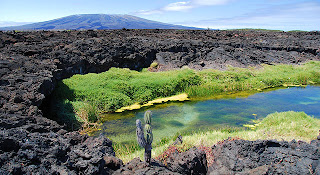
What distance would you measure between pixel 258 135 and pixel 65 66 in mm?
15205

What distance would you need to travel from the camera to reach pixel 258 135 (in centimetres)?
1066

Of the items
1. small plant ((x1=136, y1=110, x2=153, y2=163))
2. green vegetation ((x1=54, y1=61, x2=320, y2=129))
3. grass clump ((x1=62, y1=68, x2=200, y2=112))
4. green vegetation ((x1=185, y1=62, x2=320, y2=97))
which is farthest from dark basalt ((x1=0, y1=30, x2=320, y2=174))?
green vegetation ((x1=185, y1=62, x2=320, y2=97))

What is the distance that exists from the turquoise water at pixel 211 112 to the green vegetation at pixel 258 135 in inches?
66.7

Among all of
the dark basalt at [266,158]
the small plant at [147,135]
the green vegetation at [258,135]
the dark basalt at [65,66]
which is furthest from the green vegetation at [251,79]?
the small plant at [147,135]

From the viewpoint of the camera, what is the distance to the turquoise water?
13852mm

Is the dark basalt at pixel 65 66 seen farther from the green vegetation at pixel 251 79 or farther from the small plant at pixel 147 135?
the green vegetation at pixel 251 79

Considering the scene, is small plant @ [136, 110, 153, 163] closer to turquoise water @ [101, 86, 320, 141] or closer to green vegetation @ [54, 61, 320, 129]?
turquoise water @ [101, 86, 320, 141]

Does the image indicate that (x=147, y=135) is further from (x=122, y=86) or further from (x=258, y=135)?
(x=122, y=86)

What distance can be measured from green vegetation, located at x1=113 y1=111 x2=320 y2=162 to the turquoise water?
5.56 ft

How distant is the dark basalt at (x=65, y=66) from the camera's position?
17.8 ft

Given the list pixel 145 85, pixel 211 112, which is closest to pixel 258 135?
pixel 211 112

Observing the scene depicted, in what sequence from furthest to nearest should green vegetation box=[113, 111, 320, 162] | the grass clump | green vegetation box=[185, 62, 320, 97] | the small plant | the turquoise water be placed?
green vegetation box=[185, 62, 320, 97] < the grass clump < the turquoise water < green vegetation box=[113, 111, 320, 162] < the small plant

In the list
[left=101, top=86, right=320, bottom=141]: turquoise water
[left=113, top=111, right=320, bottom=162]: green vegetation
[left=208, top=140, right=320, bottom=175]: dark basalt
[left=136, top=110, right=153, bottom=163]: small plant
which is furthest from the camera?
[left=101, top=86, right=320, bottom=141]: turquoise water

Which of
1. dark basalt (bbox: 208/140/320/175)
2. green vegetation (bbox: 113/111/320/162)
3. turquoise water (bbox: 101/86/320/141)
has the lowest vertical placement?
turquoise water (bbox: 101/86/320/141)
